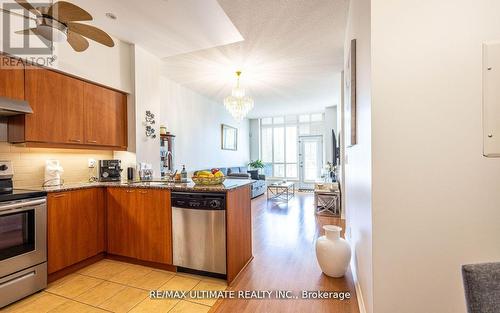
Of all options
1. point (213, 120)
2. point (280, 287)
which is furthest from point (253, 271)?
point (213, 120)

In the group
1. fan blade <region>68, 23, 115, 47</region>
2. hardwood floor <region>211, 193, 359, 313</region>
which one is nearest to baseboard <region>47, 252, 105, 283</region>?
hardwood floor <region>211, 193, 359, 313</region>

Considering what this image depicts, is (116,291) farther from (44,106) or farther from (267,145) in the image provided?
(267,145)

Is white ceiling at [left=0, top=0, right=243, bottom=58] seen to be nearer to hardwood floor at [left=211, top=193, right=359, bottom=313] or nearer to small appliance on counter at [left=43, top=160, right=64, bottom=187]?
small appliance on counter at [left=43, top=160, right=64, bottom=187]

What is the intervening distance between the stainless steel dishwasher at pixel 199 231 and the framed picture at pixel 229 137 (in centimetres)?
465

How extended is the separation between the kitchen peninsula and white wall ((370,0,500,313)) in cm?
134

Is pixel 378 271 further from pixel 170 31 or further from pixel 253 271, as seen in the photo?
pixel 170 31

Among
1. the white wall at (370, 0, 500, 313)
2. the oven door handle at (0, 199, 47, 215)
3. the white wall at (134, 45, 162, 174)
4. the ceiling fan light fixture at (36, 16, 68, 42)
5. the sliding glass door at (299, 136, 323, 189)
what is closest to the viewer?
the white wall at (370, 0, 500, 313)

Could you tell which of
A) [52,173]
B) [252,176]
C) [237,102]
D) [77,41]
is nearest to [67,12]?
[77,41]

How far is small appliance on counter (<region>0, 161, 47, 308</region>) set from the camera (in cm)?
183

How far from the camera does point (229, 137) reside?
24.1 feet

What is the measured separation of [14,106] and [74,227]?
130cm

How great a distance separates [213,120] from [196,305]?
5.11 m

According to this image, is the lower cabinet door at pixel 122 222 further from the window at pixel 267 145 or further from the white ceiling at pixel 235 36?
the window at pixel 267 145

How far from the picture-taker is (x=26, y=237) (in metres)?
1.99
